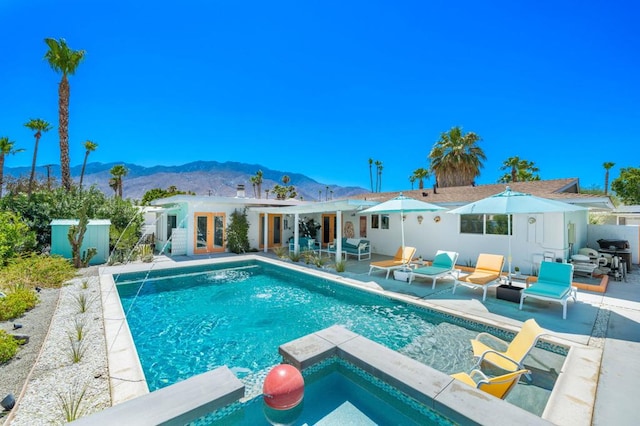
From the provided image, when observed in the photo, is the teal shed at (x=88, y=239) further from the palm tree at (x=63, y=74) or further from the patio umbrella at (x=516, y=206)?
the patio umbrella at (x=516, y=206)

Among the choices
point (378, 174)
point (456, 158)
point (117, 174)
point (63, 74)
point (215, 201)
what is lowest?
point (215, 201)

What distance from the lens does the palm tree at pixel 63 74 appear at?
18.3 metres

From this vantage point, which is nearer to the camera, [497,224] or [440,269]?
[440,269]

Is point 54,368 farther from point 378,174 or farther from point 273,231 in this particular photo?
point 378,174

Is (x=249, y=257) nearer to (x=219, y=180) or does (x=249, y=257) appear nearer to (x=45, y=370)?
(x=45, y=370)

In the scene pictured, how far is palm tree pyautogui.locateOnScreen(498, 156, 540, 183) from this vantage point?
3472 centimetres

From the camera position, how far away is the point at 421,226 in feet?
46.5

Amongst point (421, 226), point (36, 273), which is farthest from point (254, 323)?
point (421, 226)

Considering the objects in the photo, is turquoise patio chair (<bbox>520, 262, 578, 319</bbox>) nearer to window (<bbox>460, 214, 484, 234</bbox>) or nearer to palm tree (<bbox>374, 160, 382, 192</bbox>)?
window (<bbox>460, 214, 484, 234</bbox>)

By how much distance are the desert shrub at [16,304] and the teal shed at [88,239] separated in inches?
275

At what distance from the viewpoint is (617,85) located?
66.4ft

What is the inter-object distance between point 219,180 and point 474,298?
19033cm

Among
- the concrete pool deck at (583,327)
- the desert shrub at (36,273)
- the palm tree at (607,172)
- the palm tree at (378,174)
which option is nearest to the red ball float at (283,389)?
the concrete pool deck at (583,327)

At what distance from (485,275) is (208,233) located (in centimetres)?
1462
